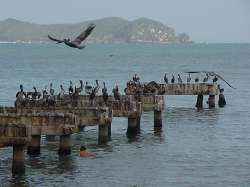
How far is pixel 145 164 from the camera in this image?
52750mm

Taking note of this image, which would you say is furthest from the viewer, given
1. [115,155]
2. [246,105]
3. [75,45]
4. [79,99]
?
[246,105]

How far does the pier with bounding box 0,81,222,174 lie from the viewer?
43.7 meters

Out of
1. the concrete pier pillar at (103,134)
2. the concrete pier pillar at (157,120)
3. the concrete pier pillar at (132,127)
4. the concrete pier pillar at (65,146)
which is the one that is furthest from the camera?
the concrete pier pillar at (157,120)

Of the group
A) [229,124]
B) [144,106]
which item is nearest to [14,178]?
[144,106]

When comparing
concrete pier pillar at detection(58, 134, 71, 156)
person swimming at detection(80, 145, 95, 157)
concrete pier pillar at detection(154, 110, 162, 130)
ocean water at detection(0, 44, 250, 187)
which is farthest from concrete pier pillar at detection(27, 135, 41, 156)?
concrete pier pillar at detection(154, 110, 162, 130)

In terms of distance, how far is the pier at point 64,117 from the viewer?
43.7 metres

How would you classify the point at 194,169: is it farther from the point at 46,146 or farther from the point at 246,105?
the point at 246,105

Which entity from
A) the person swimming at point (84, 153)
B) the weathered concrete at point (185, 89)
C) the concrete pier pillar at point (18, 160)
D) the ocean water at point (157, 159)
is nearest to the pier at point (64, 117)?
the concrete pier pillar at point (18, 160)

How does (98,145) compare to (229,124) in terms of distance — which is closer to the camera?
(98,145)

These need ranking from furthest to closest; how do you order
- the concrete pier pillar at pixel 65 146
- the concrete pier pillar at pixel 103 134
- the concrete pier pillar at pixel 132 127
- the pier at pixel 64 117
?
the concrete pier pillar at pixel 132 127
the concrete pier pillar at pixel 103 134
the concrete pier pillar at pixel 65 146
the pier at pixel 64 117

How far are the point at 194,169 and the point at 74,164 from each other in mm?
7096

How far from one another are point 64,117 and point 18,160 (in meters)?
5.42

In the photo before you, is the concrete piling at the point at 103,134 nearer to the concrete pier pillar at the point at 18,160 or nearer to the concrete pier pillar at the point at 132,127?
the concrete pier pillar at the point at 132,127

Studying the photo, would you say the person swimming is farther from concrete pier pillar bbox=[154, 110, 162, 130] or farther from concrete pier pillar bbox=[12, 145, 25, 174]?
concrete pier pillar bbox=[154, 110, 162, 130]
